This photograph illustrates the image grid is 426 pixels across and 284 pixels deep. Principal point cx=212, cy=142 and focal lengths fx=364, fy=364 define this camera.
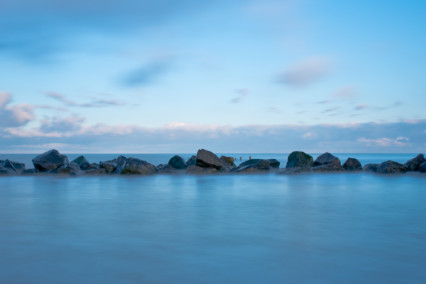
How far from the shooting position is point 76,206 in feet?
28.5

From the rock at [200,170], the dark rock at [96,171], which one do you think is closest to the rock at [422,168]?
the rock at [200,170]

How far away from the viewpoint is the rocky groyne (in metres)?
18.8

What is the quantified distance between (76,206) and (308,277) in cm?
658

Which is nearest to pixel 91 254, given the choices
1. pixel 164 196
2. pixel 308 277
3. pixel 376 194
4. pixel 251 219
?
pixel 308 277

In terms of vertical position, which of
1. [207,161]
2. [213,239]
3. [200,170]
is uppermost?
[207,161]

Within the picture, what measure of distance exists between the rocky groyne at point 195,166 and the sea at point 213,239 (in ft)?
28.9

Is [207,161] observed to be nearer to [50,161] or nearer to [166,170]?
[166,170]

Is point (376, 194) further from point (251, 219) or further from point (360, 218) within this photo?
point (251, 219)

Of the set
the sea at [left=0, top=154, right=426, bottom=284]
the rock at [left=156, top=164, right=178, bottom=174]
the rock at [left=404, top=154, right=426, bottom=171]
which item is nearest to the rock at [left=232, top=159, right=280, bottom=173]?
the rock at [left=156, top=164, right=178, bottom=174]

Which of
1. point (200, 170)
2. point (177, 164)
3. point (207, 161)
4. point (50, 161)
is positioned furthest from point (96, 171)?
point (207, 161)

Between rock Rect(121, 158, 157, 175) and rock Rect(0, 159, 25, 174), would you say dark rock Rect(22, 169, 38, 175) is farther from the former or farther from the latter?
rock Rect(121, 158, 157, 175)

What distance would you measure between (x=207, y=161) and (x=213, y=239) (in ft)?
48.9

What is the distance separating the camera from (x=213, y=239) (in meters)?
5.36

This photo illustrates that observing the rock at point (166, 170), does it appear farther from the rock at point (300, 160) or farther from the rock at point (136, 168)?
the rock at point (300, 160)
